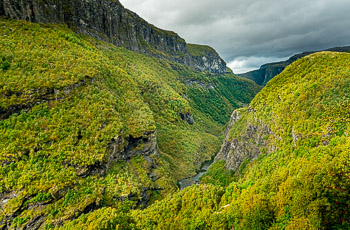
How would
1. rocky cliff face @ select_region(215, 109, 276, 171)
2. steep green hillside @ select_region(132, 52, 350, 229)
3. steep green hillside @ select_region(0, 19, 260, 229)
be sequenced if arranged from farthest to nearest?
rocky cliff face @ select_region(215, 109, 276, 171) → steep green hillside @ select_region(0, 19, 260, 229) → steep green hillside @ select_region(132, 52, 350, 229)

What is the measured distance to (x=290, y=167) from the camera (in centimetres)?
5084

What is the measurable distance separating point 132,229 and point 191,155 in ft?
366

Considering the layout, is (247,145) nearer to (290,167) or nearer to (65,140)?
(290,167)

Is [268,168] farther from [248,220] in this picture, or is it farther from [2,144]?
[2,144]

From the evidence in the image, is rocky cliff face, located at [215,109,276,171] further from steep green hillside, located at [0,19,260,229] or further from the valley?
steep green hillside, located at [0,19,260,229]

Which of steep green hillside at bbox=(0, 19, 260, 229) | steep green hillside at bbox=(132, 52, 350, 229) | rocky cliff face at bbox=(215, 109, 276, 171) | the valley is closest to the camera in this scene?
steep green hillside at bbox=(132, 52, 350, 229)

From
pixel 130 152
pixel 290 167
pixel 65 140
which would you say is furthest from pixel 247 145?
pixel 65 140

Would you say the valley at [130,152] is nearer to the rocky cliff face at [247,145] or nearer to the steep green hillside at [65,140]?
the steep green hillside at [65,140]

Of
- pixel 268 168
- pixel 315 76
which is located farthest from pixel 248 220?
pixel 315 76

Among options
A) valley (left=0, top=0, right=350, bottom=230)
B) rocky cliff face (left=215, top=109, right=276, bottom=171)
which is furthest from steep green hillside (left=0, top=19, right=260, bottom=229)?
rocky cliff face (left=215, top=109, right=276, bottom=171)

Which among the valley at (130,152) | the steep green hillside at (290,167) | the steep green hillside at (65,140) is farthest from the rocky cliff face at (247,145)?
the steep green hillside at (65,140)

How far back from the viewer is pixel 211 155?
19288cm

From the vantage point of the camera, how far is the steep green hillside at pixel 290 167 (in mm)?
33531

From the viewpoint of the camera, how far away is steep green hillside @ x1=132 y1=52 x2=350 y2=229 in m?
33.5
